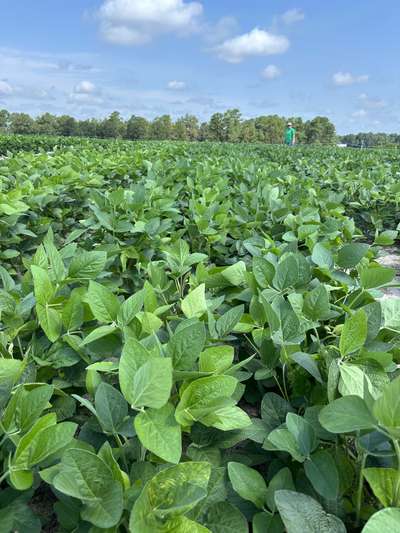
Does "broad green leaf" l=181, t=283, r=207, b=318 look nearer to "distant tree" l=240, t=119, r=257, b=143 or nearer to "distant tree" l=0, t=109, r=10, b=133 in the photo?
"distant tree" l=240, t=119, r=257, b=143

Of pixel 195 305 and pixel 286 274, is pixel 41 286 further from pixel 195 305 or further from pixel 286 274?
pixel 286 274

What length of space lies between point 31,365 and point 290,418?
641 mm

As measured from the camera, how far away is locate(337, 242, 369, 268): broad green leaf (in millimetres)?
1522

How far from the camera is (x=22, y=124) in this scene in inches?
3268

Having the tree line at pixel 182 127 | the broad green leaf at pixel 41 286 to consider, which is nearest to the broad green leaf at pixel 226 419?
the broad green leaf at pixel 41 286

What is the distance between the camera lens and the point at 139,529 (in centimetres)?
67

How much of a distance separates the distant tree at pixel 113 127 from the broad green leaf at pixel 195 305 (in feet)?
261

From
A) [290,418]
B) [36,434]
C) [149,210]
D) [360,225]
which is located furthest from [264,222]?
[360,225]

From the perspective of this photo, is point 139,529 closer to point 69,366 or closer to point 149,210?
point 69,366

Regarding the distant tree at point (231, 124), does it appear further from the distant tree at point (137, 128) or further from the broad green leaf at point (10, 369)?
the broad green leaf at point (10, 369)

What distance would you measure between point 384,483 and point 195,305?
667mm

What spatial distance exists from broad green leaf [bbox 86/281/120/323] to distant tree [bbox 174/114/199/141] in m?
75.2

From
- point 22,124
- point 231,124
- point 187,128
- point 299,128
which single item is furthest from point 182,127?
point 22,124

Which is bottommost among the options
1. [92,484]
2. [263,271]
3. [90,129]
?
[92,484]
